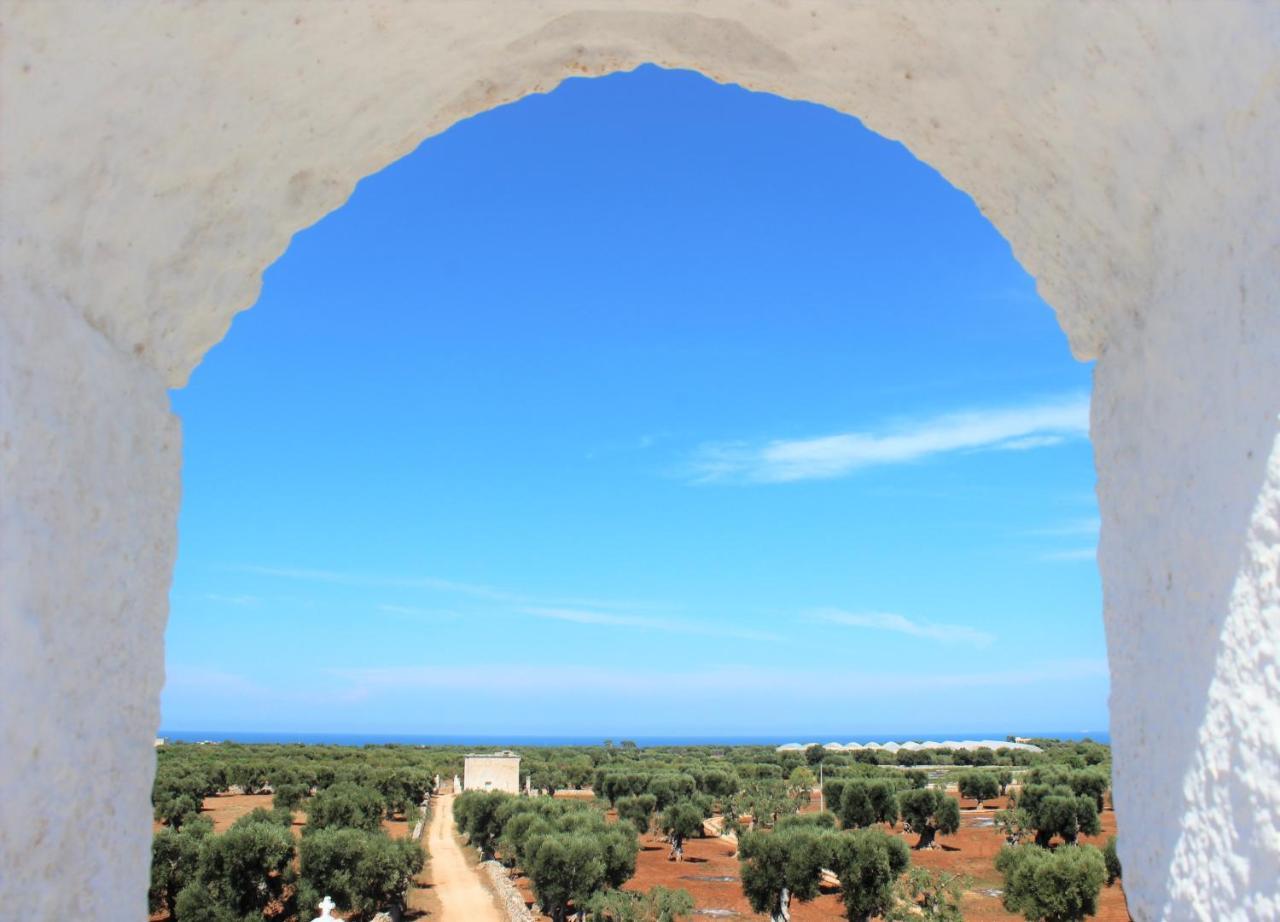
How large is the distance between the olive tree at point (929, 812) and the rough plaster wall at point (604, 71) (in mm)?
35089

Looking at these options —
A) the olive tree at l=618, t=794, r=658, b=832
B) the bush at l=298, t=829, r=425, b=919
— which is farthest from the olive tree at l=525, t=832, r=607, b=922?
the olive tree at l=618, t=794, r=658, b=832

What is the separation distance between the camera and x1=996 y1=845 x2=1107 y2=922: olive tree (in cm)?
2155

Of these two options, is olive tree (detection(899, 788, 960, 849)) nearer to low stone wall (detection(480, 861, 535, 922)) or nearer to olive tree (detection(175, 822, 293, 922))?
low stone wall (detection(480, 861, 535, 922))

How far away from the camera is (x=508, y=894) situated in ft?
80.0

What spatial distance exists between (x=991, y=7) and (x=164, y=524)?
2748 mm

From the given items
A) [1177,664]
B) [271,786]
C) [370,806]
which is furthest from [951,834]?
[1177,664]

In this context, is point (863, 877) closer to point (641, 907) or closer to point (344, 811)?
point (641, 907)

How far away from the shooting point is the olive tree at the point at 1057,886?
2155cm

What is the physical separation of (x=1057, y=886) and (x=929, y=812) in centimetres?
1418

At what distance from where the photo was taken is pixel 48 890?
2535 mm

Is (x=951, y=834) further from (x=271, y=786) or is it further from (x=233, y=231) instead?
(x=233, y=231)

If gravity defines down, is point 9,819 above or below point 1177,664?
below

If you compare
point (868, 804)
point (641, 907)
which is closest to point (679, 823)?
point (868, 804)

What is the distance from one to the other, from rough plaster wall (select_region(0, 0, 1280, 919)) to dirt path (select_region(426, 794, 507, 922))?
69.6 ft
